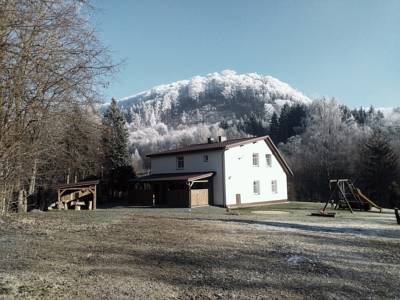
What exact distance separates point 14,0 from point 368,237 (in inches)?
489

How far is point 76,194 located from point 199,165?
431 inches

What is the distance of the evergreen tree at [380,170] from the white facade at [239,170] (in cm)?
1726

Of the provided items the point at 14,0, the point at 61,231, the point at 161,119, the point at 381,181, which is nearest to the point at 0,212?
the point at 61,231

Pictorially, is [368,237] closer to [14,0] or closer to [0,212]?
[14,0]

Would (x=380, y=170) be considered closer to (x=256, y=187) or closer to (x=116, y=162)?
(x=256, y=187)

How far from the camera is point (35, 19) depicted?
26.9ft

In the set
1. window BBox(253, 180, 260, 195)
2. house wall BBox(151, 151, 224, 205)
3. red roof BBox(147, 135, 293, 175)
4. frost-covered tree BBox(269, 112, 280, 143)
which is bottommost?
window BBox(253, 180, 260, 195)

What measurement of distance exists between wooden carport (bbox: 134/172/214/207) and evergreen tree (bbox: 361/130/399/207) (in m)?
27.5

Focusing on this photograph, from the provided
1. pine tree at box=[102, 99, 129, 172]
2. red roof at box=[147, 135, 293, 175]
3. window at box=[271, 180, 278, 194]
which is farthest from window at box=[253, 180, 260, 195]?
pine tree at box=[102, 99, 129, 172]

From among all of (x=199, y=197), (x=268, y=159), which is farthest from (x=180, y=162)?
(x=268, y=159)

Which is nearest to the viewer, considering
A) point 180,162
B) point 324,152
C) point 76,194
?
point 76,194

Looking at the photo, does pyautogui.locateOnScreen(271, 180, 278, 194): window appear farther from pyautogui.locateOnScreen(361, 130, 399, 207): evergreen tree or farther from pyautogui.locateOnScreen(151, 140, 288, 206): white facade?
pyautogui.locateOnScreen(361, 130, 399, 207): evergreen tree

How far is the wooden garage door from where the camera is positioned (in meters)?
28.5

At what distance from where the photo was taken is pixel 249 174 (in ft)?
107
